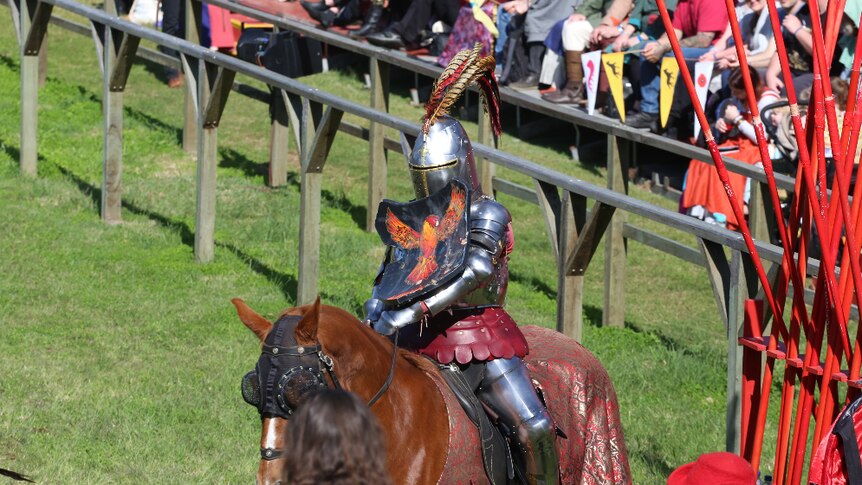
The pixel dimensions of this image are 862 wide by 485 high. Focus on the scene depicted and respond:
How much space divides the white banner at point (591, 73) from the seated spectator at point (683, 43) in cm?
36

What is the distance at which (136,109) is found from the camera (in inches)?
535

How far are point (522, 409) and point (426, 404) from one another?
0.49m

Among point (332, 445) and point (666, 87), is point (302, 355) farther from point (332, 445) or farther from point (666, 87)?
point (666, 87)

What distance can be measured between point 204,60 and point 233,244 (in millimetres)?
1416

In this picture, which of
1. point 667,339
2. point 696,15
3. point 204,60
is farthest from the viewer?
point 696,15

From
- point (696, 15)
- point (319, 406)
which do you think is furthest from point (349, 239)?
point (319, 406)

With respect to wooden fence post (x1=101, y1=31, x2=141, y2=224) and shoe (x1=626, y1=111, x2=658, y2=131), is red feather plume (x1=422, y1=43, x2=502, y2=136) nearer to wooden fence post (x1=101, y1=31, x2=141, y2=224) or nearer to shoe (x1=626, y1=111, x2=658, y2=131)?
wooden fence post (x1=101, y1=31, x2=141, y2=224)

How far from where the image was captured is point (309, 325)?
13.8 ft

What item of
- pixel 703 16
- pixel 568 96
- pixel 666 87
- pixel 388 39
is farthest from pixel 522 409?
pixel 388 39

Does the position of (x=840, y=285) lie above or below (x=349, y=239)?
above

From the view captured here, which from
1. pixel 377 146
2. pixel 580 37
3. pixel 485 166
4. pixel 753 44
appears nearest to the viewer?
pixel 485 166

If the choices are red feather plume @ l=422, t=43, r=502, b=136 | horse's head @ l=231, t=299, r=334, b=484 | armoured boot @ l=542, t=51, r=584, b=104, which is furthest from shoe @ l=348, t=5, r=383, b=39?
horse's head @ l=231, t=299, r=334, b=484

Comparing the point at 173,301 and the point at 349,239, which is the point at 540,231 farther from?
the point at 173,301

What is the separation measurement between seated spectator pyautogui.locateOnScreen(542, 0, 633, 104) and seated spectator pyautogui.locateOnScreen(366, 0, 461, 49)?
5.38ft
